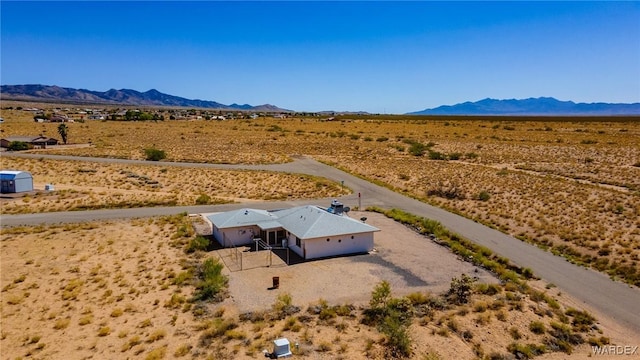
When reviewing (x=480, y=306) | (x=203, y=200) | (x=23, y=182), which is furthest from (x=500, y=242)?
(x=23, y=182)

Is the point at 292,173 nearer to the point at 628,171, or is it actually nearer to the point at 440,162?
the point at 440,162

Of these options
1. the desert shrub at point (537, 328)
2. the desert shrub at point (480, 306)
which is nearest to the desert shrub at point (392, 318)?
the desert shrub at point (480, 306)

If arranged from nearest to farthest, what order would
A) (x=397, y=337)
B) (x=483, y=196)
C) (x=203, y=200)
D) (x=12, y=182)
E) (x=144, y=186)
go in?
(x=397, y=337) → (x=203, y=200) → (x=483, y=196) → (x=12, y=182) → (x=144, y=186)

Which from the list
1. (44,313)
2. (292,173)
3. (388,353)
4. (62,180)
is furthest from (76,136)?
(388,353)

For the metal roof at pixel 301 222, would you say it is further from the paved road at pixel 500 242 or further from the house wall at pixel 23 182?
the house wall at pixel 23 182

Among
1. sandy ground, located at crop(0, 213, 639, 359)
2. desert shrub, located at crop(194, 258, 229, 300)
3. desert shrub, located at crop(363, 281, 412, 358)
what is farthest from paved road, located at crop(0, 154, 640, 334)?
desert shrub, located at crop(194, 258, 229, 300)

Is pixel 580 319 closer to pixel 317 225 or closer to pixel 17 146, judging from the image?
pixel 317 225
